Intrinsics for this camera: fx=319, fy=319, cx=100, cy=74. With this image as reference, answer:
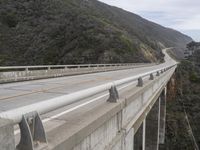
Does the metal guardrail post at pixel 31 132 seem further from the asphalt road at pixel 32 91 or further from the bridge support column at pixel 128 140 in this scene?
the asphalt road at pixel 32 91

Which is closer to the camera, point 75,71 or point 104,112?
point 104,112

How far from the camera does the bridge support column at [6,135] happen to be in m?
3.02

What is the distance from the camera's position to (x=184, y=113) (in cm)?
4288

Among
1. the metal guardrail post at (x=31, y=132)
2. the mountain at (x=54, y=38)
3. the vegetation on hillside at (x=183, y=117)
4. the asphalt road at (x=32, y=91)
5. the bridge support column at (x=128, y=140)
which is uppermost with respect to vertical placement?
the mountain at (x=54, y=38)

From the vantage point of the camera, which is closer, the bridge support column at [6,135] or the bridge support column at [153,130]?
the bridge support column at [6,135]

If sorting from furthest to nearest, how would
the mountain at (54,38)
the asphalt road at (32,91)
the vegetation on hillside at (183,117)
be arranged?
1. the mountain at (54,38)
2. the vegetation on hillside at (183,117)
3. the asphalt road at (32,91)

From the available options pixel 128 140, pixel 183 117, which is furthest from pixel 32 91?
pixel 183 117

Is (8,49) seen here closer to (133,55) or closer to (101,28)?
Result: (101,28)

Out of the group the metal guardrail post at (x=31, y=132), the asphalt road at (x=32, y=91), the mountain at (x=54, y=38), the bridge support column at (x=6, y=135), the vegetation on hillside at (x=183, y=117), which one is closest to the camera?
the bridge support column at (x=6, y=135)

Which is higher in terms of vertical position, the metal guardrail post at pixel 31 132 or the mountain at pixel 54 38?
the mountain at pixel 54 38

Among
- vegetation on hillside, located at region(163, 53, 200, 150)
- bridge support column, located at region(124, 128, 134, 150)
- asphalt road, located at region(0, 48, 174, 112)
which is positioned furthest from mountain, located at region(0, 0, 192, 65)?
bridge support column, located at region(124, 128, 134, 150)

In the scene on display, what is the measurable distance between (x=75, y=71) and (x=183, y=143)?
574 inches

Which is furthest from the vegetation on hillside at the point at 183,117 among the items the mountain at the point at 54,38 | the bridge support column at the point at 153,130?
the mountain at the point at 54,38

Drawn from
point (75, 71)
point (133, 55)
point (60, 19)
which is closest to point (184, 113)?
point (75, 71)
